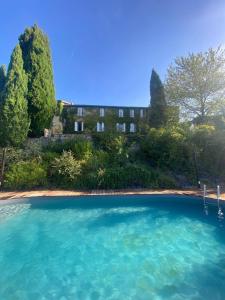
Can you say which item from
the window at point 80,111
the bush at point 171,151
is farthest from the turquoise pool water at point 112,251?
the window at point 80,111

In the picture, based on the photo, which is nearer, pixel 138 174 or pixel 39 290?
pixel 39 290

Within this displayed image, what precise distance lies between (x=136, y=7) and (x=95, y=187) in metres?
12.3

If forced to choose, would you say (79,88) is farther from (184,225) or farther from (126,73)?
(184,225)

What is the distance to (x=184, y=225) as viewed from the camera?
10125 mm

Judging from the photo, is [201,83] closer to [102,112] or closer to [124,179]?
[102,112]

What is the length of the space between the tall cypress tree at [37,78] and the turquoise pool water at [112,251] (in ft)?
34.3

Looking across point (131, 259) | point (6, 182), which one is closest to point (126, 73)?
point (6, 182)

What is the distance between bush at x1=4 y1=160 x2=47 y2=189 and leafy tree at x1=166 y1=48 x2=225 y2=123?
17.3m

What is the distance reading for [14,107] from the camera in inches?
744

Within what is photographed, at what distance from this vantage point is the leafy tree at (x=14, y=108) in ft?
61.1

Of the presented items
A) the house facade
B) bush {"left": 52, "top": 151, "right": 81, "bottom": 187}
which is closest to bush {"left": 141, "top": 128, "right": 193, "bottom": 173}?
bush {"left": 52, "top": 151, "right": 81, "bottom": 187}

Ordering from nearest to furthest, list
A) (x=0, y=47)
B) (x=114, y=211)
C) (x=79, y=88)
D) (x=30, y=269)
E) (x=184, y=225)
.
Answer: (x=30, y=269) < (x=184, y=225) < (x=114, y=211) < (x=0, y=47) < (x=79, y=88)

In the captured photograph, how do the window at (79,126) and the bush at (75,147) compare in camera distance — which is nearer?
the bush at (75,147)

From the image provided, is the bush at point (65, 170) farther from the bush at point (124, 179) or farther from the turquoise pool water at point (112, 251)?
the turquoise pool water at point (112, 251)
